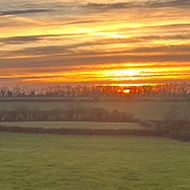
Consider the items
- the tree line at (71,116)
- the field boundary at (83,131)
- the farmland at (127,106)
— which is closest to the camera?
the field boundary at (83,131)

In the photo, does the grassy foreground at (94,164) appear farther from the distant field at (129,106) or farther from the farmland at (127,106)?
the farmland at (127,106)

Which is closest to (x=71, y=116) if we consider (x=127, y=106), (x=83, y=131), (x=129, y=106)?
(x=83, y=131)

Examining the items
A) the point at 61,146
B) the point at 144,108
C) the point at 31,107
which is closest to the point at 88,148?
the point at 61,146

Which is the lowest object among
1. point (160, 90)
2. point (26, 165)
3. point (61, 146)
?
point (160, 90)

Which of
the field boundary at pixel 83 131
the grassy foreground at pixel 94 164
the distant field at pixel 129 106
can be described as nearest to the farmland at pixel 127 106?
the distant field at pixel 129 106

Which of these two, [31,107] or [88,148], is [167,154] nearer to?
[88,148]

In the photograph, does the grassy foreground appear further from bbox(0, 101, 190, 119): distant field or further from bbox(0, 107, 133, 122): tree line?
bbox(0, 101, 190, 119): distant field

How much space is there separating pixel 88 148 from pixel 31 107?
4759 centimetres

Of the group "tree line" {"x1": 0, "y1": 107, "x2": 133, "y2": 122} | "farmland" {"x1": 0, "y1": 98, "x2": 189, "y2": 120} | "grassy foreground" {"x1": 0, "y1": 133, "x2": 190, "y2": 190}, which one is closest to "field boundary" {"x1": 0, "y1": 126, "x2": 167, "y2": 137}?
"grassy foreground" {"x1": 0, "y1": 133, "x2": 190, "y2": 190}

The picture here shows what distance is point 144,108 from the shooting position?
3004 inches

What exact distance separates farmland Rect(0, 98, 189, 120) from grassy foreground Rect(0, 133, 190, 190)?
2906 centimetres

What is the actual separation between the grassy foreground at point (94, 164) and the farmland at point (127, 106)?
2906cm

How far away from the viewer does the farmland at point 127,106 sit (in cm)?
7136

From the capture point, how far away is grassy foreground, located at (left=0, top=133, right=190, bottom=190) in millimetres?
21828
